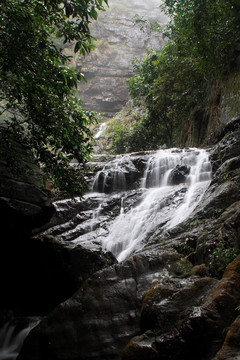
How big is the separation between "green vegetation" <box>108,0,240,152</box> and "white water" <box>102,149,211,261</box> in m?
4.04

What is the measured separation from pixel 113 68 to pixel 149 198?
39.6 m

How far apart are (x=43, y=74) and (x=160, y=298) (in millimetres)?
4407

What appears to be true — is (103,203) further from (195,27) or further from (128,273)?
(195,27)

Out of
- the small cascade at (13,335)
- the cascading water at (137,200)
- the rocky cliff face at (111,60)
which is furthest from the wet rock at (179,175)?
the rocky cliff face at (111,60)

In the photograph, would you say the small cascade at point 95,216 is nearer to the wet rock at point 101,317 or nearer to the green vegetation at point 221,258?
the wet rock at point 101,317

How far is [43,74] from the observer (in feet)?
16.3

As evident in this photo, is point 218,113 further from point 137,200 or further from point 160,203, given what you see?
point 160,203

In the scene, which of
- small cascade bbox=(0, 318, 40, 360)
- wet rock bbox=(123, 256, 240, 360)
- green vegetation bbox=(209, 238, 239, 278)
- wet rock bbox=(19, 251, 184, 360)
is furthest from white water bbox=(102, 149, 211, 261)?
wet rock bbox=(123, 256, 240, 360)

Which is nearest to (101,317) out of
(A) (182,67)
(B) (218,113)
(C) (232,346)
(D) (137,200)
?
(C) (232,346)

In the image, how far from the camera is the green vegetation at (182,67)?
389 inches

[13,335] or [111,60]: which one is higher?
[111,60]

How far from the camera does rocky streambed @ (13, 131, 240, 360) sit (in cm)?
327

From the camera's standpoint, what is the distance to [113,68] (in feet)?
150

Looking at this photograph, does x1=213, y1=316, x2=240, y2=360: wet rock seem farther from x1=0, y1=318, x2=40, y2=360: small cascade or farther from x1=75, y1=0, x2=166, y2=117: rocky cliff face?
x1=75, y1=0, x2=166, y2=117: rocky cliff face
